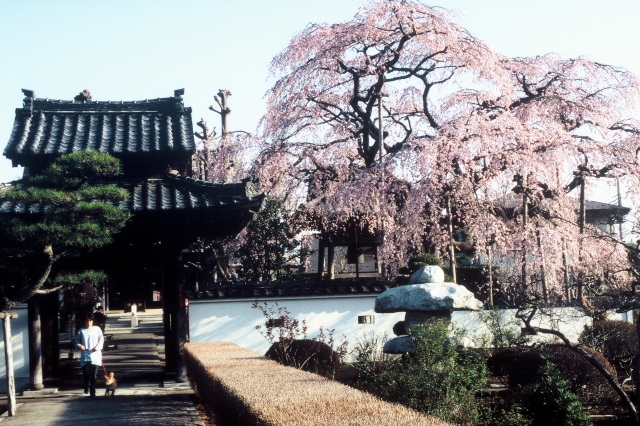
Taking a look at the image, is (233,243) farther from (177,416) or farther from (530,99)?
(177,416)

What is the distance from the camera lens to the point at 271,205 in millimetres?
26094

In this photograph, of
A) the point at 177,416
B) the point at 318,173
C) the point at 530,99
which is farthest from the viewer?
the point at 318,173

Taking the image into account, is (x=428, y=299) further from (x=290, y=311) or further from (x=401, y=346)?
(x=290, y=311)

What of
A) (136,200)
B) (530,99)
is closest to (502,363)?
(136,200)

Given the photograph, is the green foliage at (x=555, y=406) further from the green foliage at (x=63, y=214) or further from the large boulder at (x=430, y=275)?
the green foliage at (x=63, y=214)

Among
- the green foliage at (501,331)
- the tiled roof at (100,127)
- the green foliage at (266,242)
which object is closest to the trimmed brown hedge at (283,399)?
the tiled roof at (100,127)

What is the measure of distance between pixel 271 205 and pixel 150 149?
11.4 m

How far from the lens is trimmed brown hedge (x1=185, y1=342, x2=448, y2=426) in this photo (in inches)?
214

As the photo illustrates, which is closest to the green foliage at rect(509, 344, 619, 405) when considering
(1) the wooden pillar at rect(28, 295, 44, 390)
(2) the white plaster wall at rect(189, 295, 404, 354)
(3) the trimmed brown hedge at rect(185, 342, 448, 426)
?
(3) the trimmed brown hedge at rect(185, 342, 448, 426)

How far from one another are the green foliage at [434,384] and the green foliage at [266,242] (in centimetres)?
1558

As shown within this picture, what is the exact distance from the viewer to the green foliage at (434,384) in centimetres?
960

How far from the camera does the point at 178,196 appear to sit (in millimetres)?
13789

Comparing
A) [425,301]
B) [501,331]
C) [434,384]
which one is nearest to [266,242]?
[501,331]

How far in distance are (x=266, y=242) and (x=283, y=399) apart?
2000 cm
